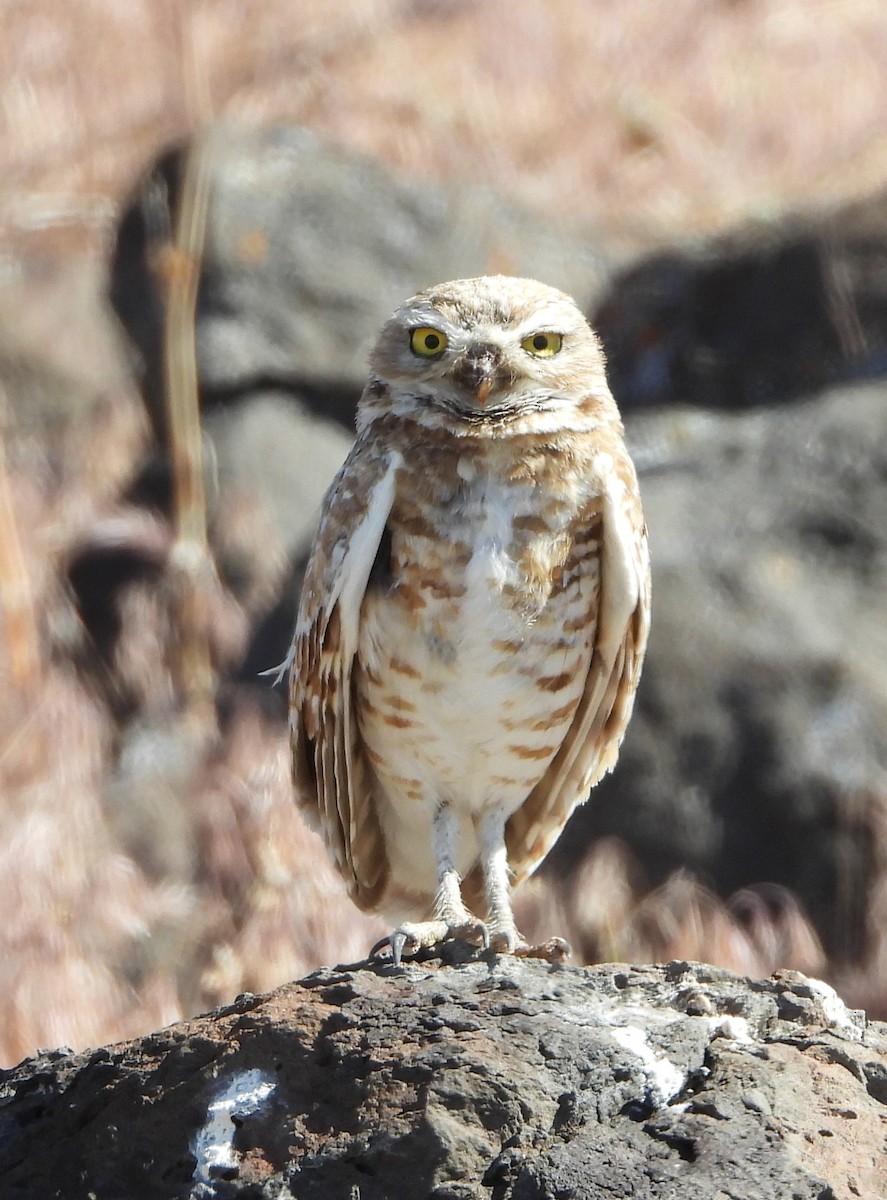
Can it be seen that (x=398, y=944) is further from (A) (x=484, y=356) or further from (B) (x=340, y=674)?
(A) (x=484, y=356)

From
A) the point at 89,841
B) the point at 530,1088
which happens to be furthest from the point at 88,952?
the point at 530,1088

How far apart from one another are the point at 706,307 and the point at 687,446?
1.13m

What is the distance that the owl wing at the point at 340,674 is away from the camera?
12.7ft

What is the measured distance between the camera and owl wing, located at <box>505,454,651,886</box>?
12.8 feet

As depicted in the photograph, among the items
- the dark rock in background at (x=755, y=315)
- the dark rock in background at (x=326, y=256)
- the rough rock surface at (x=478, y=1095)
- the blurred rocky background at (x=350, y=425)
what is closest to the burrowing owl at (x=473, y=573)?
the rough rock surface at (x=478, y=1095)

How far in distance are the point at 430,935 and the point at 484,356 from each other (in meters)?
1.30

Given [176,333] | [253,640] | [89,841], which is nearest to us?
[89,841]

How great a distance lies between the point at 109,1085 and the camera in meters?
2.98

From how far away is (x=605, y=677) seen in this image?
13.5 feet

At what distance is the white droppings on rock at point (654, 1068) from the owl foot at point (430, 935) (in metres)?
0.54

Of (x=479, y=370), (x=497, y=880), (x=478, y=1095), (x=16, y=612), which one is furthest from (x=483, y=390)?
(x=16, y=612)

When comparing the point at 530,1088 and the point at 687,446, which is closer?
the point at 530,1088

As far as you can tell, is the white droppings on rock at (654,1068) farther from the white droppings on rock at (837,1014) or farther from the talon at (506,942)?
the talon at (506,942)

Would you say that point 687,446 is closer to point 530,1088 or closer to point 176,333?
point 176,333
